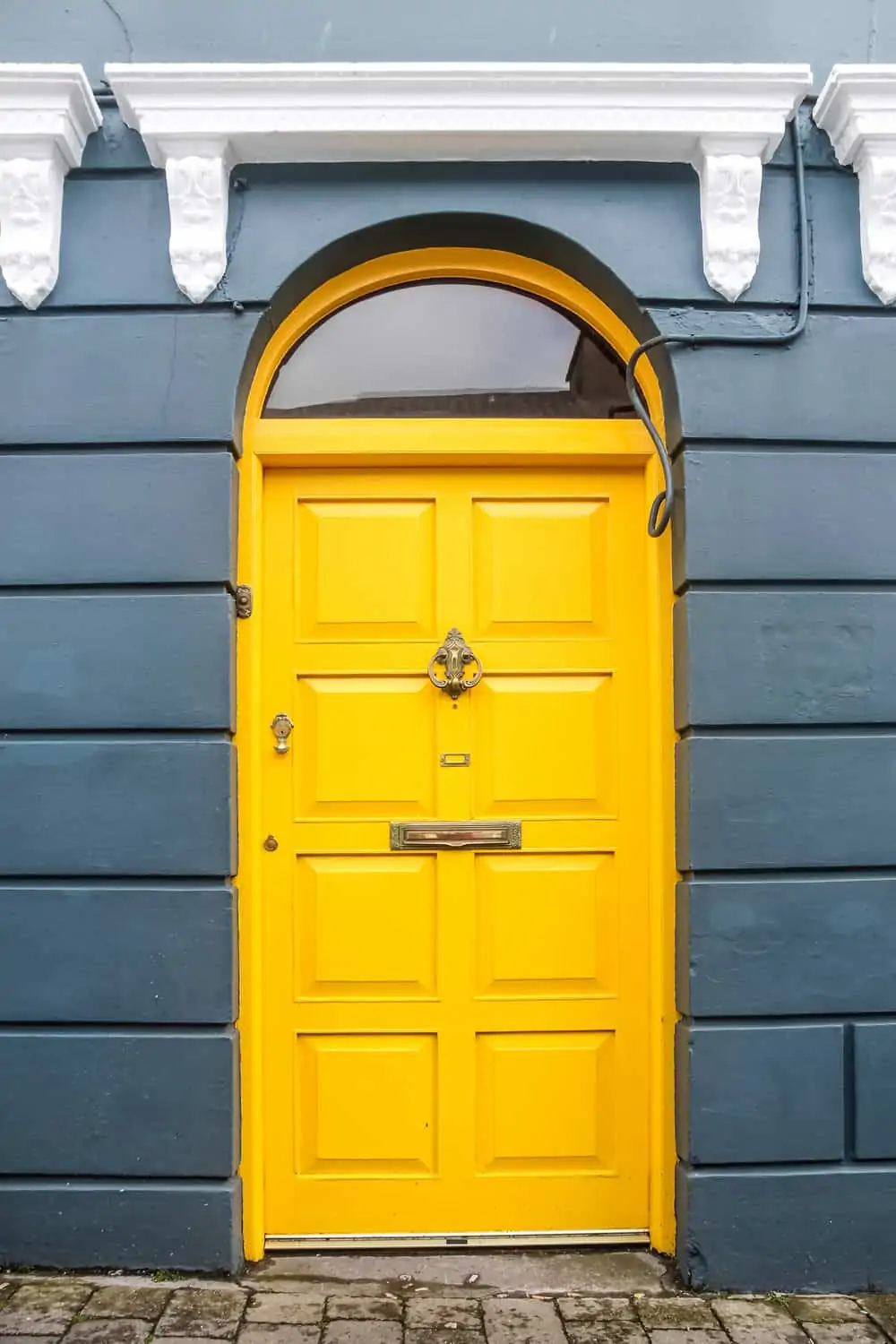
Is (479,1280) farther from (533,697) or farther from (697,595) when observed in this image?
(697,595)

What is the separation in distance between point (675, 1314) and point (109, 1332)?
4.99 ft

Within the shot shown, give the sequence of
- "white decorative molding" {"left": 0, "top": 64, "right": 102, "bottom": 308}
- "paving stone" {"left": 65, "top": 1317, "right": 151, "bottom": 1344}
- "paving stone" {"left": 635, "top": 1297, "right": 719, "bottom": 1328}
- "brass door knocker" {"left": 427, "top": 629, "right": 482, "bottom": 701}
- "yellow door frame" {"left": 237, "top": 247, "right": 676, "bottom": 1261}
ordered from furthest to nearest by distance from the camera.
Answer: "brass door knocker" {"left": 427, "top": 629, "right": 482, "bottom": 701}
"yellow door frame" {"left": 237, "top": 247, "right": 676, "bottom": 1261}
"white decorative molding" {"left": 0, "top": 64, "right": 102, "bottom": 308}
"paving stone" {"left": 635, "top": 1297, "right": 719, "bottom": 1328}
"paving stone" {"left": 65, "top": 1317, "right": 151, "bottom": 1344}

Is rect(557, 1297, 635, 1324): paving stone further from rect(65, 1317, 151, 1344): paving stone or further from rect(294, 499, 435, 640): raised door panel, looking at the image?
rect(294, 499, 435, 640): raised door panel

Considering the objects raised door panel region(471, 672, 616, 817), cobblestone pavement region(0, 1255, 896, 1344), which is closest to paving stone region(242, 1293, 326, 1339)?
cobblestone pavement region(0, 1255, 896, 1344)

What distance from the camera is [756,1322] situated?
2.92 meters

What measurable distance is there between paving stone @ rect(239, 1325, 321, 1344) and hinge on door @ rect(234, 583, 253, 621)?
1958 mm

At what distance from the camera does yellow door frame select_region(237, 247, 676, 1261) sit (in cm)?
320

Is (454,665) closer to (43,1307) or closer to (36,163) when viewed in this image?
(36,163)

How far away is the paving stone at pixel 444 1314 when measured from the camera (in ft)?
9.36

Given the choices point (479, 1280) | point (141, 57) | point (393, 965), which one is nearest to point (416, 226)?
point (141, 57)

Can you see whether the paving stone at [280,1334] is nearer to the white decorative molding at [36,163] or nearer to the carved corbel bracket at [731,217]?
the white decorative molding at [36,163]

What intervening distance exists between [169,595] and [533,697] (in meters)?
1.14

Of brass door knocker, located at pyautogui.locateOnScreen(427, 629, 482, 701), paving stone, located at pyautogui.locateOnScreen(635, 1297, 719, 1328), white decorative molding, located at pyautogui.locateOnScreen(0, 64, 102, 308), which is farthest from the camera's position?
brass door knocker, located at pyautogui.locateOnScreen(427, 629, 482, 701)

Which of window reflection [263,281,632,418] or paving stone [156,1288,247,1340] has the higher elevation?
window reflection [263,281,632,418]
